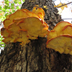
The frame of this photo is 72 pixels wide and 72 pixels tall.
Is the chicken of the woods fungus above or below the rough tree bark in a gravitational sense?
Result: above

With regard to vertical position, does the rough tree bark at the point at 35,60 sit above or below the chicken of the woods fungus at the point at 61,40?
below

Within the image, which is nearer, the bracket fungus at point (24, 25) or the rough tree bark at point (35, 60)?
the bracket fungus at point (24, 25)

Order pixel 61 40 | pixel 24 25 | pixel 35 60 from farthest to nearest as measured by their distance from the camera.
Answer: pixel 35 60, pixel 24 25, pixel 61 40

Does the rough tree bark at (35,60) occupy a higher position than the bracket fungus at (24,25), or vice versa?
the bracket fungus at (24,25)

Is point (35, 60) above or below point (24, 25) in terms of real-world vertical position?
below

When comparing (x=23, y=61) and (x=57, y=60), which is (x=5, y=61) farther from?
(x=57, y=60)

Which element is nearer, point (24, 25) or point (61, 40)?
point (61, 40)

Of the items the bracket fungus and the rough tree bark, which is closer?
the bracket fungus

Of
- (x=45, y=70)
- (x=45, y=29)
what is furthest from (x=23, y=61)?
(x=45, y=29)
